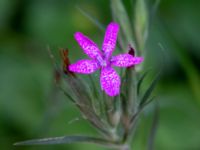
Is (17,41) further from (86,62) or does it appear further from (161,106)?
(86,62)

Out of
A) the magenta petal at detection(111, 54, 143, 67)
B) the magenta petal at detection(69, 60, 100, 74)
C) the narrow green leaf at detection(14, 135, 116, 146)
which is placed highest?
the magenta petal at detection(69, 60, 100, 74)

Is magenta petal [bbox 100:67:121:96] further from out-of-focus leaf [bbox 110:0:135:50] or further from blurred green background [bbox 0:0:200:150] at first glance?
blurred green background [bbox 0:0:200:150]

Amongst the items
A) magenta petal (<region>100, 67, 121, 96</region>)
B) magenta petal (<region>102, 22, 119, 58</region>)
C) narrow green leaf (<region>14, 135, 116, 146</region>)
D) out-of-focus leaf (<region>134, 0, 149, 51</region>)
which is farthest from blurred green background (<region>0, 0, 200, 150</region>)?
magenta petal (<region>100, 67, 121, 96</region>)

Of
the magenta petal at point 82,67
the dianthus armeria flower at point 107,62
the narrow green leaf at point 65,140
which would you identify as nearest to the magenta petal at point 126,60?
the dianthus armeria flower at point 107,62

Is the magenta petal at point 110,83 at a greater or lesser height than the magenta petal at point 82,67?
lesser

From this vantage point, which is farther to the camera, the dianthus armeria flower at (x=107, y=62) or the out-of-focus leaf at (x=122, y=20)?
the out-of-focus leaf at (x=122, y=20)

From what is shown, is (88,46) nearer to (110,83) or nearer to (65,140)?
(110,83)

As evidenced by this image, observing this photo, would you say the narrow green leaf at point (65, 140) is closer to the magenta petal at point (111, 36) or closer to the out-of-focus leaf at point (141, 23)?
the magenta petal at point (111, 36)
